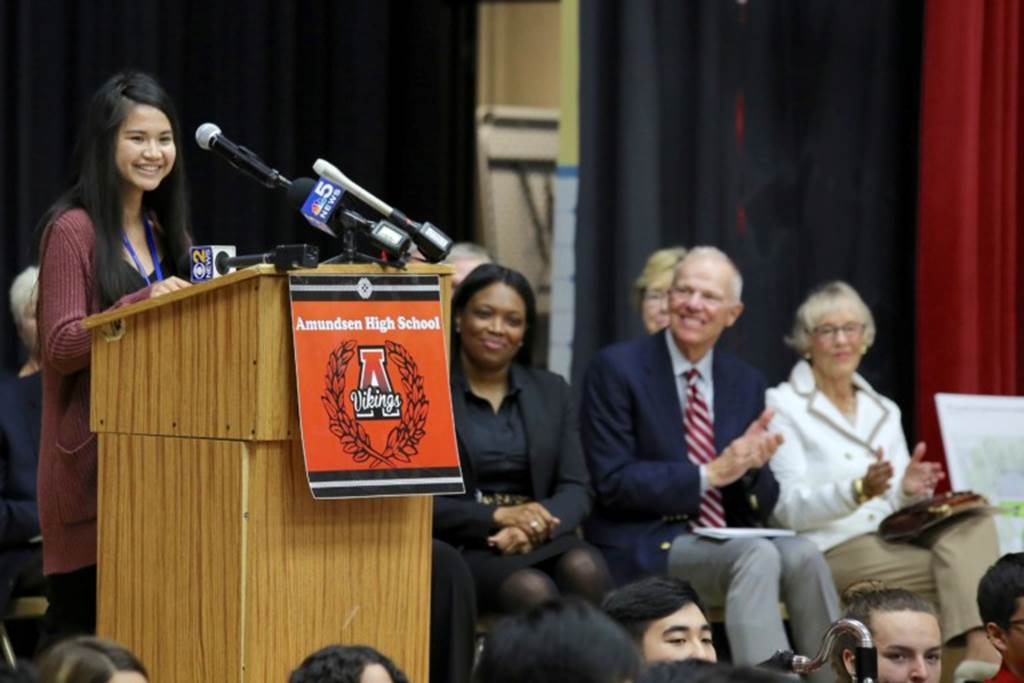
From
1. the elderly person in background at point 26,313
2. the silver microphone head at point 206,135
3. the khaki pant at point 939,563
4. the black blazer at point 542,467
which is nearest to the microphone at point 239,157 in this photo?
the silver microphone head at point 206,135

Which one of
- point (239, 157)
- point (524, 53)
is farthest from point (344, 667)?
point (524, 53)

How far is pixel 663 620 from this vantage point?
11.6 ft

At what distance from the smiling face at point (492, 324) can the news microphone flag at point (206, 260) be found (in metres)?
1.57

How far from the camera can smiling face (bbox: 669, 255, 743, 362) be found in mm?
5262

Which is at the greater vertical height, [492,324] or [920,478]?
[492,324]

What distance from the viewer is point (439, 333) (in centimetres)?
340

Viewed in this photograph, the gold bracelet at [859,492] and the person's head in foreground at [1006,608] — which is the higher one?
the gold bracelet at [859,492]

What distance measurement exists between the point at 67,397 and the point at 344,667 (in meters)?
1.00

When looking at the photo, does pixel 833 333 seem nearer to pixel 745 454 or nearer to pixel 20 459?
pixel 745 454

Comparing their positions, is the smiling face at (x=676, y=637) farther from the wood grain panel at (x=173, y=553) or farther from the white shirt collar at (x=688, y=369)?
the white shirt collar at (x=688, y=369)

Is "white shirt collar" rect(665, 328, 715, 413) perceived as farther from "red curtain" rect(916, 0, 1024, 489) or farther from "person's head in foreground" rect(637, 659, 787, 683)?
"person's head in foreground" rect(637, 659, 787, 683)

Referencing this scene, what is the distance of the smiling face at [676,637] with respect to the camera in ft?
11.4

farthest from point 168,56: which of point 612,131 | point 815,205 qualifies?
point 815,205

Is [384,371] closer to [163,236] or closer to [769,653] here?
[163,236]
